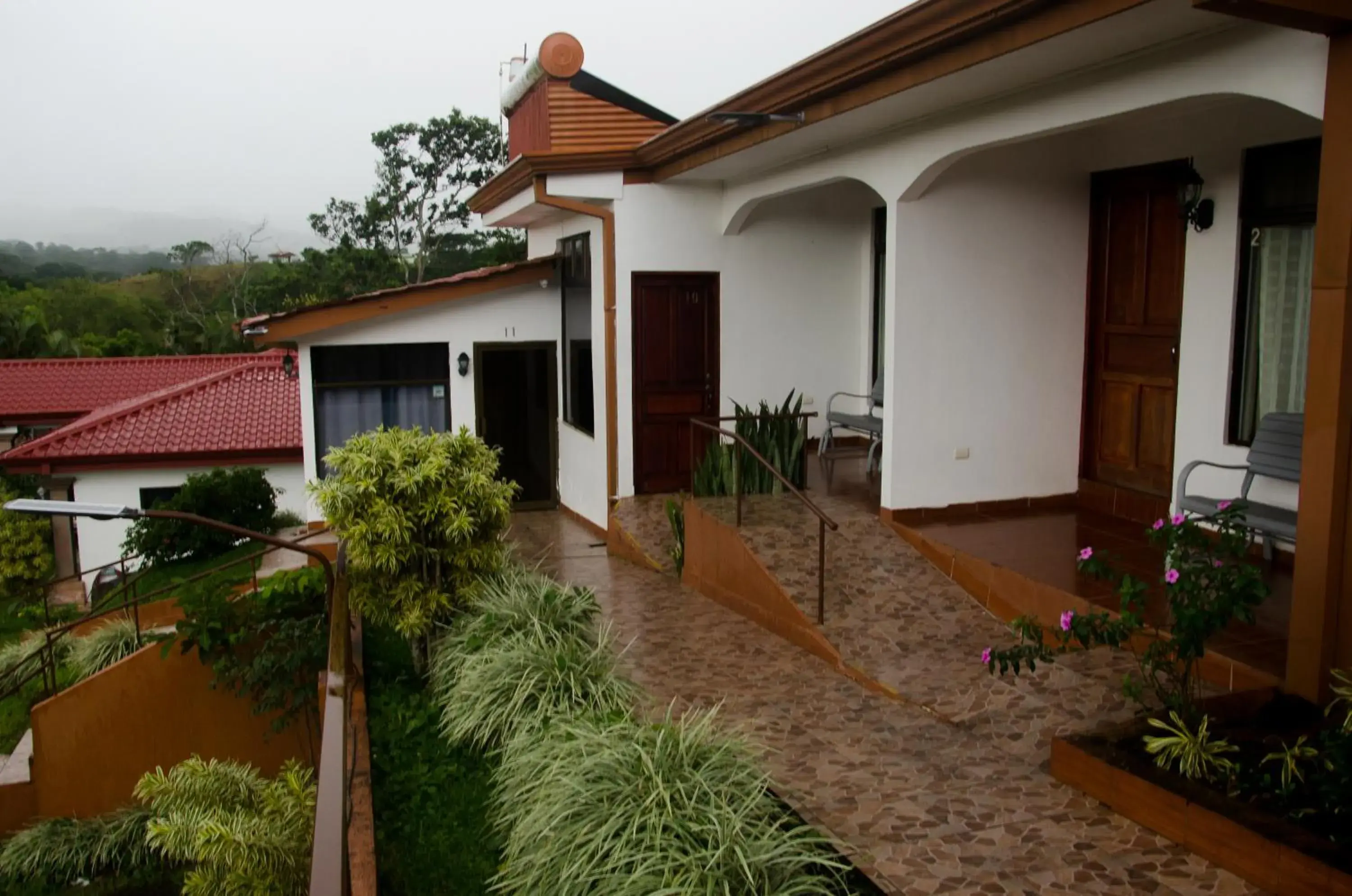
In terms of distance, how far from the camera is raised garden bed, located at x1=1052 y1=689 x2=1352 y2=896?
351 centimetres

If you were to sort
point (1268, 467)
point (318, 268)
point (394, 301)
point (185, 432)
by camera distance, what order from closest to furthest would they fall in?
point (1268, 467) < point (394, 301) < point (185, 432) < point (318, 268)

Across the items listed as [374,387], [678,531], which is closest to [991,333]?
[678,531]

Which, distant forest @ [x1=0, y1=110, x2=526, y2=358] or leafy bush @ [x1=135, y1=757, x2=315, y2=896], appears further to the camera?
distant forest @ [x1=0, y1=110, x2=526, y2=358]

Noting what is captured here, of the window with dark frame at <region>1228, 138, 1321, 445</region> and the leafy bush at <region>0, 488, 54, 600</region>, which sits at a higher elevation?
the window with dark frame at <region>1228, 138, 1321, 445</region>

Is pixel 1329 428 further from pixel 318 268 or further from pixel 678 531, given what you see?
pixel 318 268

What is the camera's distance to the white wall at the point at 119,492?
17.6 m

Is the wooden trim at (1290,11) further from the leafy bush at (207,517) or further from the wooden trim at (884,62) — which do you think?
the leafy bush at (207,517)

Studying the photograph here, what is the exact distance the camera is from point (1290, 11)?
4.11 m

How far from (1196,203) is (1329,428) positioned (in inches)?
114

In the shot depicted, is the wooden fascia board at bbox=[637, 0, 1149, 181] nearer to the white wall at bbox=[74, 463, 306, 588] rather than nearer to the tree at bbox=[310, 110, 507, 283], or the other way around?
the white wall at bbox=[74, 463, 306, 588]

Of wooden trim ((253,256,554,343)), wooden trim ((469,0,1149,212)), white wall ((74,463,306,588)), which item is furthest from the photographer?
white wall ((74,463,306,588))

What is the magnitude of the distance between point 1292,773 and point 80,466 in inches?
738

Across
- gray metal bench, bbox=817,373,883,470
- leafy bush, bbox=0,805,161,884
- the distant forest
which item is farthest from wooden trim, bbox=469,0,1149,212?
the distant forest

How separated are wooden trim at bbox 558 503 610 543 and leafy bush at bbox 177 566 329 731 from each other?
137 inches
